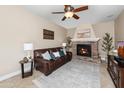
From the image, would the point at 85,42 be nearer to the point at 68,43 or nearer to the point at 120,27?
the point at 68,43

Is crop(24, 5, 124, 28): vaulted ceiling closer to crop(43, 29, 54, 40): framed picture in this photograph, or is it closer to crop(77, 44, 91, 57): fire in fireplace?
crop(43, 29, 54, 40): framed picture

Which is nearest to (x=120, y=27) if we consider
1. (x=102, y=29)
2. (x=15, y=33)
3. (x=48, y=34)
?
(x=102, y=29)

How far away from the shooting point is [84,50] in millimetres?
6461

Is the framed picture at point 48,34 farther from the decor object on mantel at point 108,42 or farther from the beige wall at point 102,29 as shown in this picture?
the decor object on mantel at point 108,42

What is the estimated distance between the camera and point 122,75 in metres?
2.10

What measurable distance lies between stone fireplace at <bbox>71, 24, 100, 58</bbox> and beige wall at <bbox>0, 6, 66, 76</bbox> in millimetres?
3066

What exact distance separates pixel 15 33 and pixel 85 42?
174 inches

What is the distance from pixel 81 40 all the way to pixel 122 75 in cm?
450

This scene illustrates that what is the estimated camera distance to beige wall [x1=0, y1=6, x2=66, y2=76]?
300 centimetres

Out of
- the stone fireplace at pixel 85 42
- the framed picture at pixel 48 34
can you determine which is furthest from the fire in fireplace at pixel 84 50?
the framed picture at pixel 48 34

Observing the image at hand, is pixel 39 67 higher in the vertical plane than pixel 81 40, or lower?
lower

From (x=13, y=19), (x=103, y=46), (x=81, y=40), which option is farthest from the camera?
(x=81, y=40)
